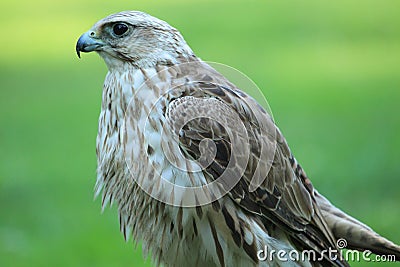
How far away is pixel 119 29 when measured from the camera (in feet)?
16.3

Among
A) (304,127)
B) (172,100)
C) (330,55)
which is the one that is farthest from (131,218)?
(330,55)

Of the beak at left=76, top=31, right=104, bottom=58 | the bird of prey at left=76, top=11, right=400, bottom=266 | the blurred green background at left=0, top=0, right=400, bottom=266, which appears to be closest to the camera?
the bird of prey at left=76, top=11, right=400, bottom=266

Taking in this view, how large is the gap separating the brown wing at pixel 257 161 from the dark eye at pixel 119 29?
501mm

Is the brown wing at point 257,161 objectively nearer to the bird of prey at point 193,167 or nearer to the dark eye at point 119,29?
the bird of prey at point 193,167

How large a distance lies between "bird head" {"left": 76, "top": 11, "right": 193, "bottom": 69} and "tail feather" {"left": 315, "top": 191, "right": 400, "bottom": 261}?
51.7 inches

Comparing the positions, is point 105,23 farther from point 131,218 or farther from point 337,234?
point 337,234

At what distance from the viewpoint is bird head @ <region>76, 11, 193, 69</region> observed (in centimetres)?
494

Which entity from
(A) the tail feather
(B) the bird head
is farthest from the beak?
(A) the tail feather

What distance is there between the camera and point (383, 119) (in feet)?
34.7

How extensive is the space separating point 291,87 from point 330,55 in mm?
1789

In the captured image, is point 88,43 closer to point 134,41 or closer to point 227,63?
point 134,41

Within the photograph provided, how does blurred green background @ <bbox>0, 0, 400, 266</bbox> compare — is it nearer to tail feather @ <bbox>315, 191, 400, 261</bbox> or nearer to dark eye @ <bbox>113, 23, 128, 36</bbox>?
tail feather @ <bbox>315, 191, 400, 261</bbox>

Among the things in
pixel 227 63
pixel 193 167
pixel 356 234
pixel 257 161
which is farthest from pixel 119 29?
pixel 227 63

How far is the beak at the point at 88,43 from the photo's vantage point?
4.90 meters
